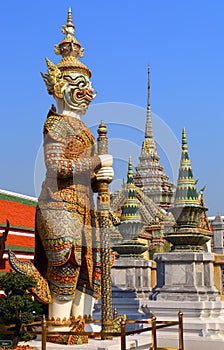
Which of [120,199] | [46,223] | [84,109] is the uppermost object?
[120,199]

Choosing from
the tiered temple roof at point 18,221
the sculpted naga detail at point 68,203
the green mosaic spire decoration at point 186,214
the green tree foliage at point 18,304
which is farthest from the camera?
the tiered temple roof at point 18,221

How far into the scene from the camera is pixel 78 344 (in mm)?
7332

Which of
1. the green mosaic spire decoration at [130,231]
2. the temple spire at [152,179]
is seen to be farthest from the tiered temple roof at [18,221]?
the temple spire at [152,179]

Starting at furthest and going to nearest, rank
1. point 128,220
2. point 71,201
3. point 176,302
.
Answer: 1. point 128,220
2. point 176,302
3. point 71,201

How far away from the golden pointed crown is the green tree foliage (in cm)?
328

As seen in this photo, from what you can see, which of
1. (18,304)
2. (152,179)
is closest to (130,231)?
(18,304)

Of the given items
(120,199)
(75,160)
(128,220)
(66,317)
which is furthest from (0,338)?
(120,199)

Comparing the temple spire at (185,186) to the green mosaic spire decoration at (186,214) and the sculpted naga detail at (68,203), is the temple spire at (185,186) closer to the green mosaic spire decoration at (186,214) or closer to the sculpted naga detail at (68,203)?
the green mosaic spire decoration at (186,214)

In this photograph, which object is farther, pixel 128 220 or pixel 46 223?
pixel 128 220

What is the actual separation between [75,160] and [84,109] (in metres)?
1.07

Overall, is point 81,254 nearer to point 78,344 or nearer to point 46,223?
point 46,223

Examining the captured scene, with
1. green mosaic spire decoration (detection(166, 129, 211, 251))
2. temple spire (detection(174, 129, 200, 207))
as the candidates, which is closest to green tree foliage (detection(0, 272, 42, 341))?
Answer: green mosaic spire decoration (detection(166, 129, 211, 251))

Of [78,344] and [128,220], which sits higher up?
[128,220]

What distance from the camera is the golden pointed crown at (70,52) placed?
319 inches
